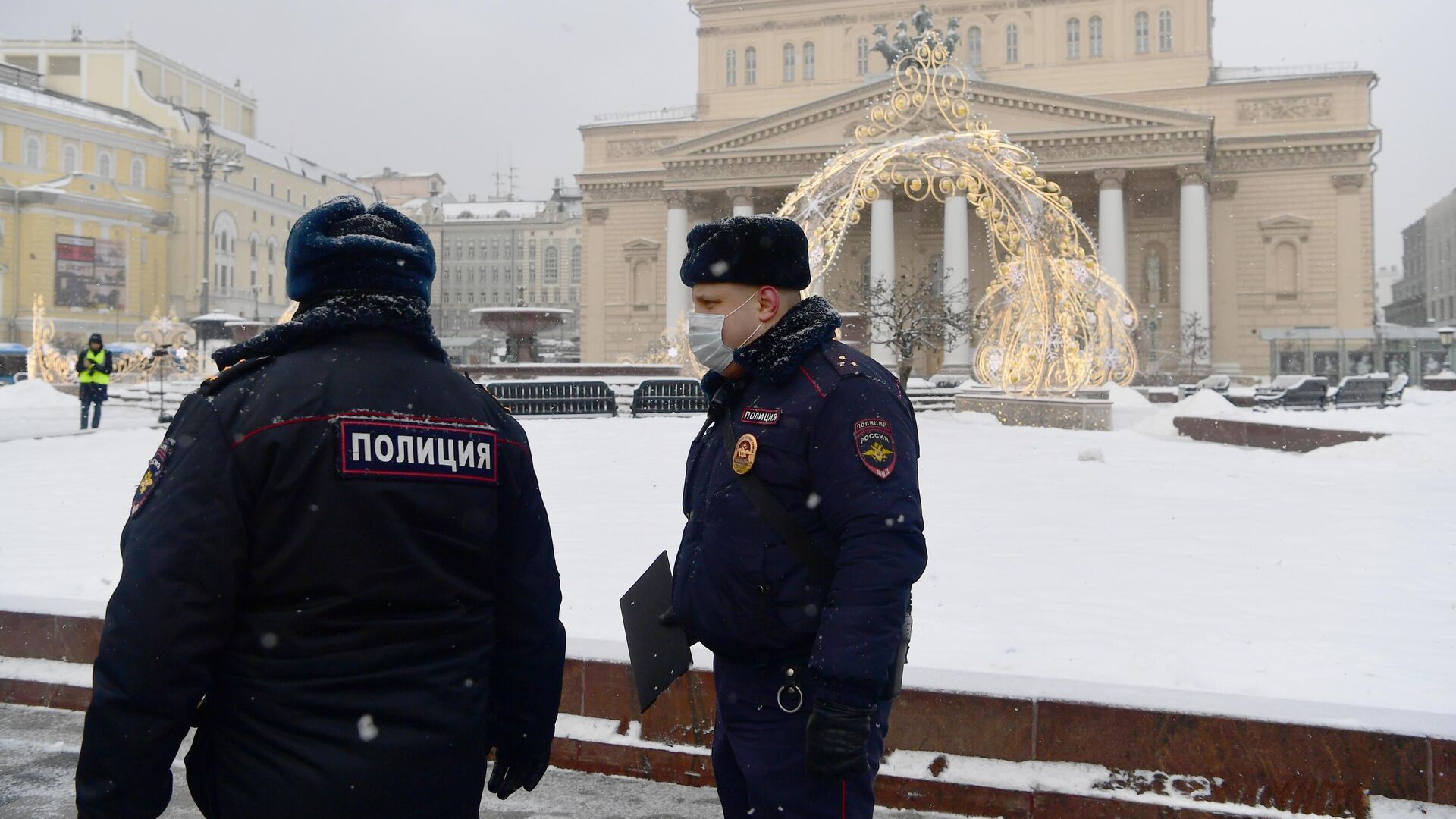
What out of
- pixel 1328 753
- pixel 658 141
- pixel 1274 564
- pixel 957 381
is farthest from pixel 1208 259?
pixel 1328 753

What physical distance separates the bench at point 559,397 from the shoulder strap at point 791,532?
19252 mm

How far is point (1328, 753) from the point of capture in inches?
141

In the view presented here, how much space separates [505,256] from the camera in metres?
98.8

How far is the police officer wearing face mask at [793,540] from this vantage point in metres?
2.30

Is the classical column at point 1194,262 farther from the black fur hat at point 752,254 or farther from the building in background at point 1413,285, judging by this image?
the building in background at point 1413,285

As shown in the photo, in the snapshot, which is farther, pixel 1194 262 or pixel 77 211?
pixel 77 211

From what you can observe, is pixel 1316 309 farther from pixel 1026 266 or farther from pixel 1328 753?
pixel 1328 753

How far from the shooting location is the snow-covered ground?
4559 mm

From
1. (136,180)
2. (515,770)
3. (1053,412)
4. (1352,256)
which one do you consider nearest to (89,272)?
(136,180)

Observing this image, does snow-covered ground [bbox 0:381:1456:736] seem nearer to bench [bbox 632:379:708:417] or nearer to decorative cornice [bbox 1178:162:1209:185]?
bench [bbox 632:379:708:417]

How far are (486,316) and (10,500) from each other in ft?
58.9

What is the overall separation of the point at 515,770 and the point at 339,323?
107 cm

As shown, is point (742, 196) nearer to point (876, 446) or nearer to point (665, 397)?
point (665, 397)

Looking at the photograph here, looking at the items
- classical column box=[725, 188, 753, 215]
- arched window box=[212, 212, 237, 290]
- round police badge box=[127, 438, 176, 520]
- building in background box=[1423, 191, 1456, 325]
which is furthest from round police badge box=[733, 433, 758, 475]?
building in background box=[1423, 191, 1456, 325]
